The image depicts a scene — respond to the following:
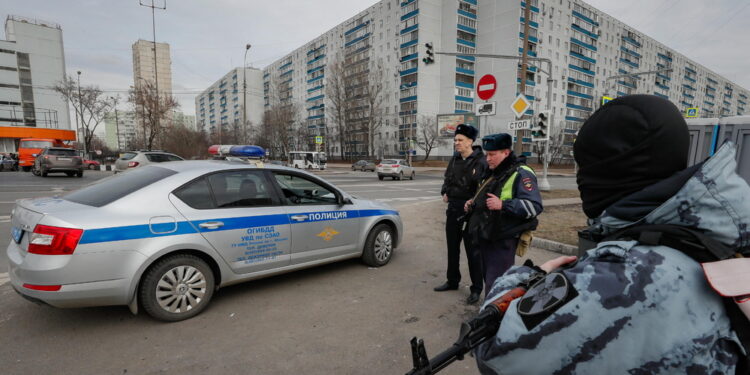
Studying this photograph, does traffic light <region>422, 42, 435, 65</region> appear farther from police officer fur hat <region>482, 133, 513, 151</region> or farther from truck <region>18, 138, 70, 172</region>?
truck <region>18, 138, 70, 172</region>

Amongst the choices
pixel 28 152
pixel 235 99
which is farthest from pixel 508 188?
pixel 235 99

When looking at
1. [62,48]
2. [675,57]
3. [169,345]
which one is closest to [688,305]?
[169,345]

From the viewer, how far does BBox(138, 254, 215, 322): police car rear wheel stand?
10.2 ft

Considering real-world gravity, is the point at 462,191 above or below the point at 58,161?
above

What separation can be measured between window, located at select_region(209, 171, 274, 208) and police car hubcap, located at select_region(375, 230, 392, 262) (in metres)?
1.73

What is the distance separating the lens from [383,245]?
16.5ft

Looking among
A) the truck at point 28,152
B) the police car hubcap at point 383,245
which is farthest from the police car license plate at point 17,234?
the truck at point 28,152

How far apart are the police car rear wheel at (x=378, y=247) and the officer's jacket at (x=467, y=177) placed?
137 cm

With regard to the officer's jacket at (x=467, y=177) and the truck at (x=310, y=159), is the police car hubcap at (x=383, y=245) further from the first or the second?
the truck at (x=310, y=159)

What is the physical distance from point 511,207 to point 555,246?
367 centimetres

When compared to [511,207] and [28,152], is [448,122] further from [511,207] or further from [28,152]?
[511,207]

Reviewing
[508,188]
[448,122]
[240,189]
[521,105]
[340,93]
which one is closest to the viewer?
[508,188]

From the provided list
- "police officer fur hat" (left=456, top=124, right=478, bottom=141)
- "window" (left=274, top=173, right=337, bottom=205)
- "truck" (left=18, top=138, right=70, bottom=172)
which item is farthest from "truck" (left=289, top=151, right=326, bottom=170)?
"police officer fur hat" (left=456, top=124, right=478, bottom=141)

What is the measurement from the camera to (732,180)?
0.81m
